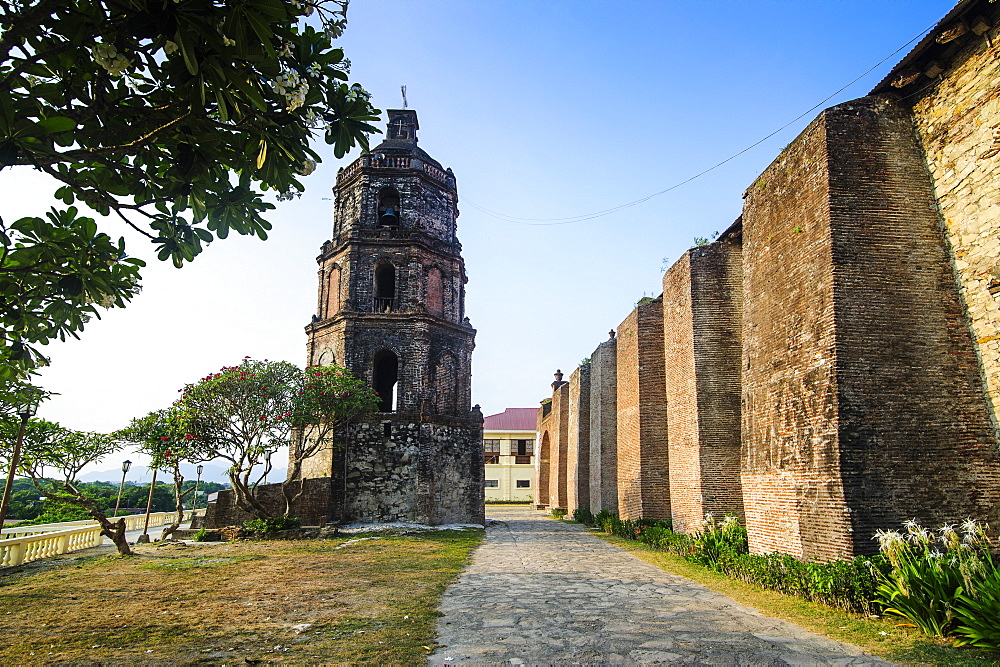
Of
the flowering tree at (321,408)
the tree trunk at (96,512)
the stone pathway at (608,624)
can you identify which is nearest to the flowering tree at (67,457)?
the tree trunk at (96,512)

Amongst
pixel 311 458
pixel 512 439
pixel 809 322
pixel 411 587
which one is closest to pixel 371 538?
pixel 311 458

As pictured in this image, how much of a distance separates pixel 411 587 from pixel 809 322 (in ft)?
21.7

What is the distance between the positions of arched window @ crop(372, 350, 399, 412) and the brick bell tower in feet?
0.14

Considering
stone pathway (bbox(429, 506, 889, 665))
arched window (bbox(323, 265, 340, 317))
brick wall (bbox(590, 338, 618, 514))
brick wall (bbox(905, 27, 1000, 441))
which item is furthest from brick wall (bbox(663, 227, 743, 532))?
arched window (bbox(323, 265, 340, 317))

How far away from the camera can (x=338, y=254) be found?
20.7 metres

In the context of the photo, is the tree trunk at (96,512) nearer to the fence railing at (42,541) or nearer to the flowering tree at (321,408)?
the fence railing at (42,541)

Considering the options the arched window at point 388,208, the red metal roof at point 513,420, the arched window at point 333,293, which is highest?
the arched window at point 388,208

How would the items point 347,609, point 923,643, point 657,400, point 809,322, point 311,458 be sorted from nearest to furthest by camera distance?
point 923,643
point 347,609
point 809,322
point 657,400
point 311,458

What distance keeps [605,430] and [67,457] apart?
1502cm

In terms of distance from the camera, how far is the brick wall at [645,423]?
15.1m

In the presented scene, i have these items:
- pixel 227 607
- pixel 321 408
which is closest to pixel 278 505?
pixel 321 408

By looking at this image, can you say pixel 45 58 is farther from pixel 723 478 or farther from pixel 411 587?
pixel 723 478

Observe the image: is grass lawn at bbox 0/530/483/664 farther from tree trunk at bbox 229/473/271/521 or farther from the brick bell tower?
the brick bell tower

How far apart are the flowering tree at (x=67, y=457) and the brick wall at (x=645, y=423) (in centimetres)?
1155
